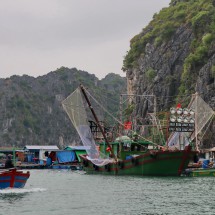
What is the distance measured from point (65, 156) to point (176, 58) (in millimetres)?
28860

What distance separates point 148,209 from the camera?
29.9 m

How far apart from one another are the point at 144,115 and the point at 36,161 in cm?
2540

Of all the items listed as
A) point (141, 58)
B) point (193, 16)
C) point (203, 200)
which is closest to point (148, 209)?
point (203, 200)

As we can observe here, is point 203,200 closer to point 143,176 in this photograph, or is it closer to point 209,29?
point 143,176

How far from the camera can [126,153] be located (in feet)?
200

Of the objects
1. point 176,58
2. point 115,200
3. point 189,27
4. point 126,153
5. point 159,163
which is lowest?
point 115,200

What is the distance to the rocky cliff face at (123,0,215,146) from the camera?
9444 cm

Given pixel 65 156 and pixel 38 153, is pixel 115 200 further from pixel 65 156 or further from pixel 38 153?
pixel 38 153

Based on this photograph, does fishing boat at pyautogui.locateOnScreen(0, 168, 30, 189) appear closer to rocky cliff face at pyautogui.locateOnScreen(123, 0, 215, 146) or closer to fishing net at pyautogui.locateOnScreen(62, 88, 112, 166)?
fishing net at pyautogui.locateOnScreen(62, 88, 112, 166)

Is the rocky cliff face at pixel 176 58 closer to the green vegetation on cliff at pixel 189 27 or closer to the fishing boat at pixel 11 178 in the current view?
the green vegetation on cliff at pixel 189 27

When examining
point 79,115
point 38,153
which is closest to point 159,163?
point 79,115

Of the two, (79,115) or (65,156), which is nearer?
(79,115)

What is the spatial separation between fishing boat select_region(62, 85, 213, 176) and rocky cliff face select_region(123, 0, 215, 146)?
25.4 metres

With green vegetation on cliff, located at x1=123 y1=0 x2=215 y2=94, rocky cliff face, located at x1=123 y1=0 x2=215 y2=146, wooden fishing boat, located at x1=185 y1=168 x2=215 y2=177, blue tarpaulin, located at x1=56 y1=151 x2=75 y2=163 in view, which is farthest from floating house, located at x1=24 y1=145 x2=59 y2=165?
wooden fishing boat, located at x1=185 y1=168 x2=215 y2=177
